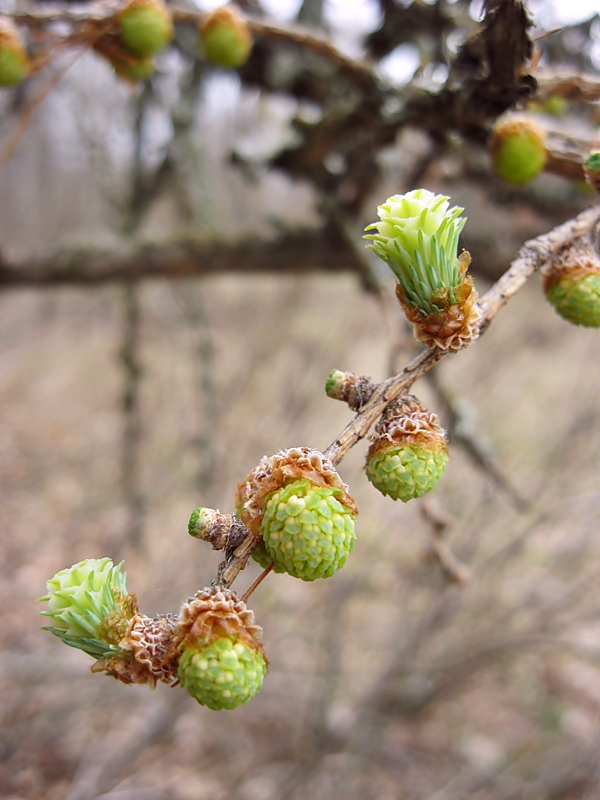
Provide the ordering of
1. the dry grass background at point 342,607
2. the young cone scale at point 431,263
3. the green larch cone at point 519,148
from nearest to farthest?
1. the young cone scale at point 431,263
2. the green larch cone at point 519,148
3. the dry grass background at point 342,607

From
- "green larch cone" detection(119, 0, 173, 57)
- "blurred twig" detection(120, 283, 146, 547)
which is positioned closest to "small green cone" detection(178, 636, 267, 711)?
"green larch cone" detection(119, 0, 173, 57)

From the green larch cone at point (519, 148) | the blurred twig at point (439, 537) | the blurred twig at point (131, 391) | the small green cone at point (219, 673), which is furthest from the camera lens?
the blurred twig at point (131, 391)

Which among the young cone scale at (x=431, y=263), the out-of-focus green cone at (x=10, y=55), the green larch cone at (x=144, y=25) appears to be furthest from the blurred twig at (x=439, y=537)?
the out-of-focus green cone at (x=10, y=55)

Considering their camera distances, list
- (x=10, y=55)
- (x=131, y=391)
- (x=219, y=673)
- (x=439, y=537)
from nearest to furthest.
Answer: (x=219, y=673) → (x=439, y=537) → (x=10, y=55) → (x=131, y=391)

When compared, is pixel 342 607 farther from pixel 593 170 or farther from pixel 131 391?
pixel 593 170

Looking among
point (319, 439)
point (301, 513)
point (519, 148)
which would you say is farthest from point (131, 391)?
point (319, 439)

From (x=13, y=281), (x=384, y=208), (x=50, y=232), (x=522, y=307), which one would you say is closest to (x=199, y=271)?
(x=13, y=281)

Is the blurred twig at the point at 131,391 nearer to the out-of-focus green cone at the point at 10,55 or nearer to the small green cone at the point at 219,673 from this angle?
the out-of-focus green cone at the point at 10,55
